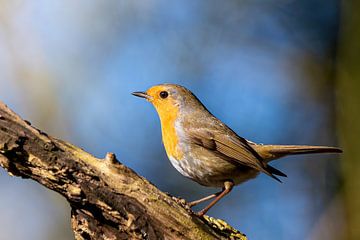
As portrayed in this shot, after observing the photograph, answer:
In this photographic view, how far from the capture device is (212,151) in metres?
4.70

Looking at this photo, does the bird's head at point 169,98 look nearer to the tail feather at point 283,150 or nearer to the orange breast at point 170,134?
the orange breast at point 170,134

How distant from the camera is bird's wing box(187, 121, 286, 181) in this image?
448cm

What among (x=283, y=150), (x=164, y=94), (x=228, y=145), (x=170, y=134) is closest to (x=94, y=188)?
(x=170, y=134)

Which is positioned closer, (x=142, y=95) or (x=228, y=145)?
(x=228, y=145)

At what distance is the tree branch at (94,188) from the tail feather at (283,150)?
1336mm

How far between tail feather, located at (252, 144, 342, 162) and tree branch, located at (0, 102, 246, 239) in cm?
134

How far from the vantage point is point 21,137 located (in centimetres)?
302

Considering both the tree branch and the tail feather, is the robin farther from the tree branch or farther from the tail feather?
the tree branch

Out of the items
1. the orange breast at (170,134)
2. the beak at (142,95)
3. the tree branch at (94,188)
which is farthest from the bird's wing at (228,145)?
the tree branch at (94,188)

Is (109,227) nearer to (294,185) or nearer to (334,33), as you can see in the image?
(294,185)

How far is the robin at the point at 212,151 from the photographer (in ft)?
14.9

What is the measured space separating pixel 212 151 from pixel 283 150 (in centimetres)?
56

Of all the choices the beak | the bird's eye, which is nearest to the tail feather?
the bird's eye

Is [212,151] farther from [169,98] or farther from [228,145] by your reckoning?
[169,98]
